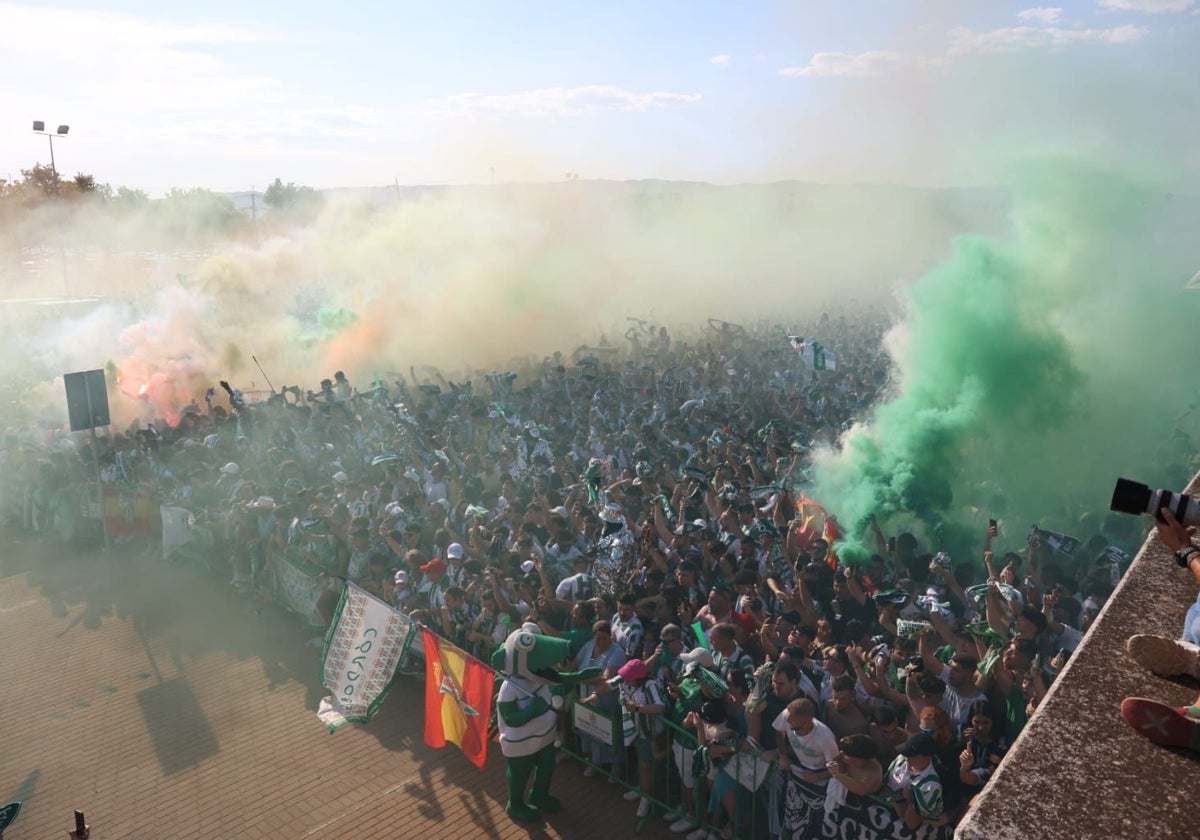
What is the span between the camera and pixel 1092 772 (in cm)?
223

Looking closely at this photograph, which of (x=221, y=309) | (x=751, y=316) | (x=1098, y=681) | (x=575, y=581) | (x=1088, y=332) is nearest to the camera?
(x=1098, y=681)

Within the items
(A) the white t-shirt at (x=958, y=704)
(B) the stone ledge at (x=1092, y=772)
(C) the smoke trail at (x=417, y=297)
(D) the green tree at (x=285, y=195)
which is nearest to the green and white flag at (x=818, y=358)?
(C) the smoke trail at (x=417, y=297)

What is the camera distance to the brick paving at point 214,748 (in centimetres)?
680

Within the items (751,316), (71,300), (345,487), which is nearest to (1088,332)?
(345,487)

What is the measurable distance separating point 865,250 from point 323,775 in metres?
54.3

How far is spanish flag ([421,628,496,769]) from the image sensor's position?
6707 mm

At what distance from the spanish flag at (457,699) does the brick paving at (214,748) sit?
45cm

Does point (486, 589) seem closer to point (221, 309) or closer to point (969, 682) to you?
point (969, 682)

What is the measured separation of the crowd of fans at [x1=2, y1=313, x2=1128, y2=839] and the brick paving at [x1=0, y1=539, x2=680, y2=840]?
2.37ft

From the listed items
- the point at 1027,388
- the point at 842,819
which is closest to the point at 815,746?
the point at 842,819

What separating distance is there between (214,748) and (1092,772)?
7.73 m

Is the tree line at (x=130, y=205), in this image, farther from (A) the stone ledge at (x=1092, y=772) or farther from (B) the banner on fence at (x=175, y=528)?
(A) the stone ledge at (x=1092, y=772)

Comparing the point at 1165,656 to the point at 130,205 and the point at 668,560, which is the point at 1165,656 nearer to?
the point at 668,560

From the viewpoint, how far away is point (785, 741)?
5605mm
